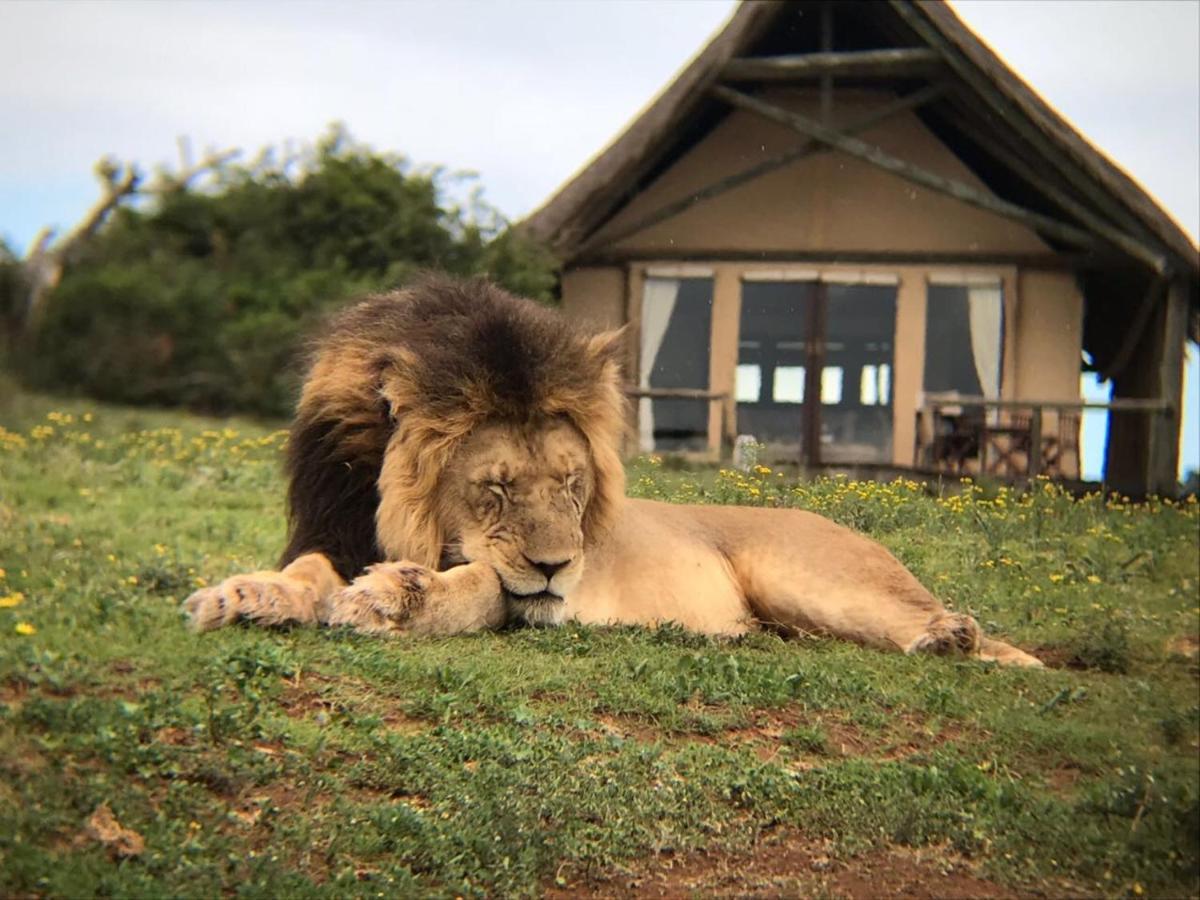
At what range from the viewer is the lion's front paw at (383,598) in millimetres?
4133

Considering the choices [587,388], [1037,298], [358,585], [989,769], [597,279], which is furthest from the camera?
[1037,298]

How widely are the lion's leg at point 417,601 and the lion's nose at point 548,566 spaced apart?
5.5 inches

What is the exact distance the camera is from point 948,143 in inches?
375

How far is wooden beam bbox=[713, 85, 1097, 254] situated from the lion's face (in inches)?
179

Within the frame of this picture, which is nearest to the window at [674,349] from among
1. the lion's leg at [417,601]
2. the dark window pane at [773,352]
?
the dark window pane at [773,352]

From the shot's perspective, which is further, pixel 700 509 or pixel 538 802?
pixel 700 509

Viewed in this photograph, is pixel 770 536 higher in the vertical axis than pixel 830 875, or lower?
higher

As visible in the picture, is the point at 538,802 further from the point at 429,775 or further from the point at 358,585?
the point at 358,585

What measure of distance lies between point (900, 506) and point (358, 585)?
164 cm

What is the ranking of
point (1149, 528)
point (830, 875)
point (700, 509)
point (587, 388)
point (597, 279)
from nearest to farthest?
point (830, 875) < point (1149, 528) < point (587, 388) < point (700, 509) < point (597, 279)

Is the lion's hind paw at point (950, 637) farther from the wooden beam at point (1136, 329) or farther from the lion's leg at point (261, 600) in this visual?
the wooden beam at point (1136, 329)

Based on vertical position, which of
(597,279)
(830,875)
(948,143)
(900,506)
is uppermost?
(948,143)

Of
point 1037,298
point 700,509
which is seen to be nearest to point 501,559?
point 700,509

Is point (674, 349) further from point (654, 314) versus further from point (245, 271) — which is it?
point (245, 271)
